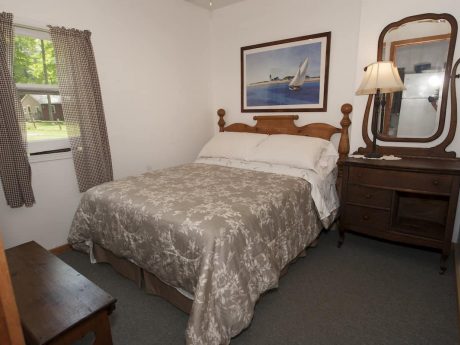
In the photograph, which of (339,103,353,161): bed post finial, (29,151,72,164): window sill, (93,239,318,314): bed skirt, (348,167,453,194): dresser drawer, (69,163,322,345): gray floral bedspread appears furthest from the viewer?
(339,103,353,161): bed post finial

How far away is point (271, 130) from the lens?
3.26m

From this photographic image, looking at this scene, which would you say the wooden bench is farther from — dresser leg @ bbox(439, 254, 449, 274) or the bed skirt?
dresser leg @ bbox(439, 254, 449, 274)

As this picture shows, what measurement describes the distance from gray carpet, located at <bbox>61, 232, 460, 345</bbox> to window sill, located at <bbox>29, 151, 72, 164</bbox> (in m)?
0.90

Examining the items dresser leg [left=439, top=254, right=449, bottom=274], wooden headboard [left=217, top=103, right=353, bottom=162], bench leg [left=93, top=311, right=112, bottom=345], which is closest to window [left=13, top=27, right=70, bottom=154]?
bench leg [left=93, top=311, right=112, bottom=345]

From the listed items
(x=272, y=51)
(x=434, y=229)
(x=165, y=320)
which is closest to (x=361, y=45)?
(x=272, y=51)

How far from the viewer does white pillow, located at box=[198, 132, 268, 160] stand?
2.92m

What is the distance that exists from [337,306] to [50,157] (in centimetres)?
251

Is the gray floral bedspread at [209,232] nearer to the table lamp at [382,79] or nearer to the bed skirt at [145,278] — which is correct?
the bed skirt at [145,278]

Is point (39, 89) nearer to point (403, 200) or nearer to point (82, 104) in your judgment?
point (82, 104)

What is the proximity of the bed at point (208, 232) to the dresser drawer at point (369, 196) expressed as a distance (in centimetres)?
23

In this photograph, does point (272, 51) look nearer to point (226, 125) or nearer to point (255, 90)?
point (255, 90)

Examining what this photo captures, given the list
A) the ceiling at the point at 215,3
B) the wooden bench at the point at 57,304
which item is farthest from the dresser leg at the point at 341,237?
the ceiling at the point at 215,3

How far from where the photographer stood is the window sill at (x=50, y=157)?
7.51 ft

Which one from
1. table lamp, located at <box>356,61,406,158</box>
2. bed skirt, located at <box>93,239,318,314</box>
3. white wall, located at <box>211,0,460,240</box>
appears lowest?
bed skirt, located at <box>93,239,318,314</box>
